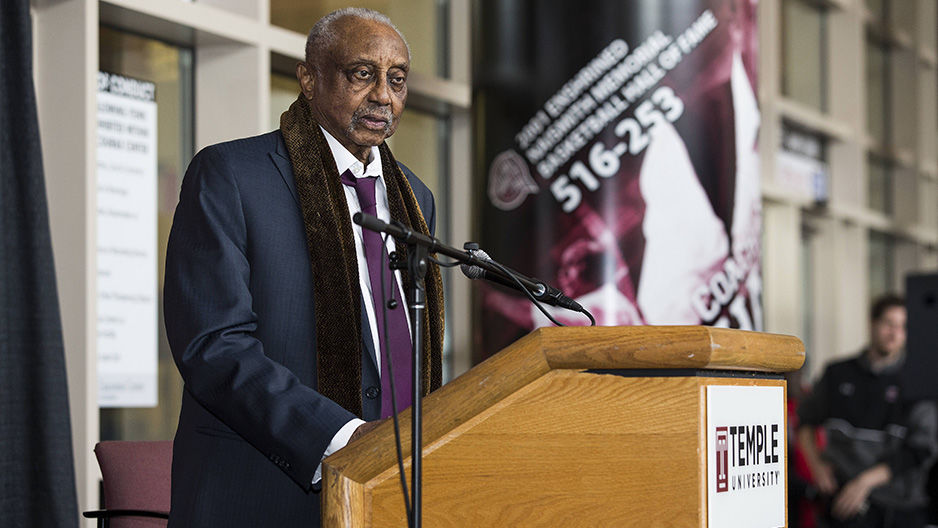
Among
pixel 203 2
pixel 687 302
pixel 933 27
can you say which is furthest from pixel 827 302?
pixel 203 2

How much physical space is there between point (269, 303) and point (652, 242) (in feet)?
7.72

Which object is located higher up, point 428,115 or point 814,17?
point 814,17

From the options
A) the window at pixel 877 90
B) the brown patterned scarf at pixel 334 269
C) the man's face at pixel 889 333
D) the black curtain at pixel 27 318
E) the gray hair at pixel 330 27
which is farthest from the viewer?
the window at pixel 877 90

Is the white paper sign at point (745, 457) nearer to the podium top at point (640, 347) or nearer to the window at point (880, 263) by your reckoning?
the podium top at point (640, 347)

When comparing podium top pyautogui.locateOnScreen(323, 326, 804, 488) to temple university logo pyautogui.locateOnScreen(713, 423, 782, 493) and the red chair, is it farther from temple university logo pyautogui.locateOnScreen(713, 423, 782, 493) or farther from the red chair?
the red chair

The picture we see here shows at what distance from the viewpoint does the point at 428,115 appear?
5.67 metres

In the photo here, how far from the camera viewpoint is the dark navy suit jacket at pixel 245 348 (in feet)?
→ 5.68

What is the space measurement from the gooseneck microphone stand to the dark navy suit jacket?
0.19 metres

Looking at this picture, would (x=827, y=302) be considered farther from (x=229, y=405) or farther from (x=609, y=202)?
(x=229, y=405)

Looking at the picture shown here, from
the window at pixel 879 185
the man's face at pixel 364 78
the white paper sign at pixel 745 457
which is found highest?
the window at pixel 879 185

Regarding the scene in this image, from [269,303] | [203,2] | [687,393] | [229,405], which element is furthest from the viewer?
[203,2]

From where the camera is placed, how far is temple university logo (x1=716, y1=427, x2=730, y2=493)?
4.89 ft

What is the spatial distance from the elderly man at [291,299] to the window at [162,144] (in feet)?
7.20

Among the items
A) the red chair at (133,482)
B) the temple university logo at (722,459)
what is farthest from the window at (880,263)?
the temple university logo at (722,459)
